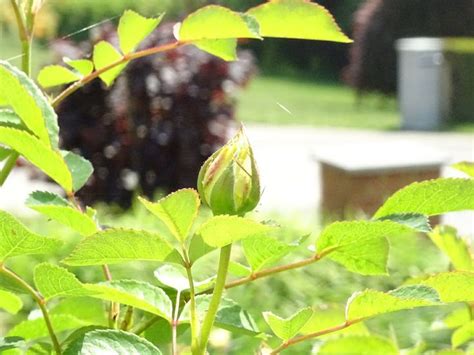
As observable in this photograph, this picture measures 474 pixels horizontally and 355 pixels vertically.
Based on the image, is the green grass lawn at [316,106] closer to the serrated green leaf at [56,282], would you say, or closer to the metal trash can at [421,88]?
the metal trash can at [421,88]

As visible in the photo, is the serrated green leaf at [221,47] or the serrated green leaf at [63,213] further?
the serrated green leaf at [221,47]

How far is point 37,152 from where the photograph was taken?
18.2 inches

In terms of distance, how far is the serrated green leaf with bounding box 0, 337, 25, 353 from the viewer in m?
0.44

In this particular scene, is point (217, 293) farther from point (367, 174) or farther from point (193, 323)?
point (367, 174)

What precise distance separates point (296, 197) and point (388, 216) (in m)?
7.63

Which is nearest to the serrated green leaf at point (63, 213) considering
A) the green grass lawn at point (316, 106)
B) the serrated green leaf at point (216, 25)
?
the serrated green leaf at point (216, 25)

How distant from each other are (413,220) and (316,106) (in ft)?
43.7

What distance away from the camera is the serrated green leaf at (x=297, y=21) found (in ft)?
1.64

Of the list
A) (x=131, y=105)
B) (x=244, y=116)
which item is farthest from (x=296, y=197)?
(x=244, y=116)

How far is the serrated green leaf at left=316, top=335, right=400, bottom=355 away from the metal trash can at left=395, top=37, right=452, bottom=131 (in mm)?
11795

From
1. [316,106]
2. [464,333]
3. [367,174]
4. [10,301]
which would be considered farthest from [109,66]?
[316,106]

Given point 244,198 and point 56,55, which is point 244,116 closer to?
point 56,55

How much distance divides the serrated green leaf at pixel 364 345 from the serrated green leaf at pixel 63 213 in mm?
169

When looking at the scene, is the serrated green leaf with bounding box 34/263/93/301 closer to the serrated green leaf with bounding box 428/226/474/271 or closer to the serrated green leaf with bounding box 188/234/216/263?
the serrated green leaf with bounding box 188/234/216/263
